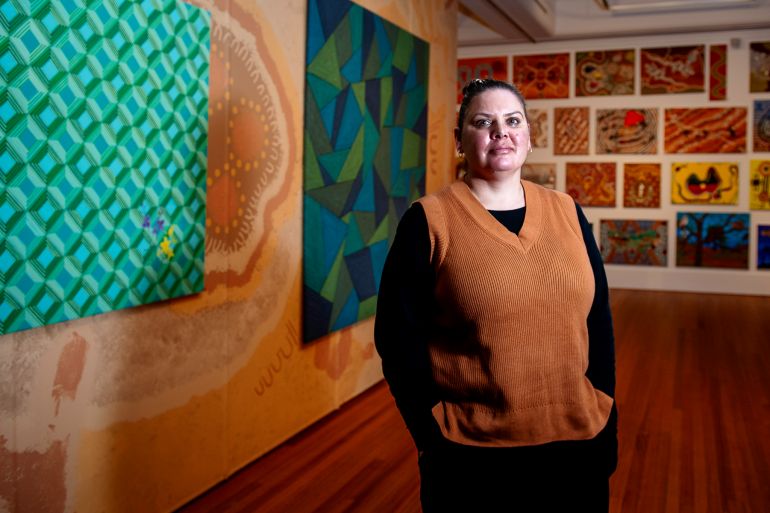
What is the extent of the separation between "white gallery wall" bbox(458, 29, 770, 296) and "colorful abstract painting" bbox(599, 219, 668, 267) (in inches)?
2.8

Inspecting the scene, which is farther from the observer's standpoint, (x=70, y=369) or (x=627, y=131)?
(x=627, y=131)

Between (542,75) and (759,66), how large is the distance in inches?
111

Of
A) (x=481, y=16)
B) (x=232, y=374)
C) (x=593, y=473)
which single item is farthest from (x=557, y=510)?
(x=481, y=16)

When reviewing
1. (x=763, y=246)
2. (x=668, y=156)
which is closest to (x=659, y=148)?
(x=668, y=156)

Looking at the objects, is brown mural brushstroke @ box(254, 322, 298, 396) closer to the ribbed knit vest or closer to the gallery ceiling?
the ribbed knit vest

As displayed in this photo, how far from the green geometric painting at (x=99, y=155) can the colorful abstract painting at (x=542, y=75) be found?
8.37 metres

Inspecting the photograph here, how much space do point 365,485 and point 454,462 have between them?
68.5 inches

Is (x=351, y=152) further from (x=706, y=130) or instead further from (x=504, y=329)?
(x=706, y=130)

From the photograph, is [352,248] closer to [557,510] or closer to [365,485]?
[365,485]

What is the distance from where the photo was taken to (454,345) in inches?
71.5

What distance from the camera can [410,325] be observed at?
180 centimetres

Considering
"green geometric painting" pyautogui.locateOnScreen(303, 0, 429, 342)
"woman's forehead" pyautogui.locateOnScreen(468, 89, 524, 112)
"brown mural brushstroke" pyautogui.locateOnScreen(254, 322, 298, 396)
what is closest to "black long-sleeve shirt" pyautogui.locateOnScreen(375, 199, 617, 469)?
"woman's forehead" pyautogui.locateOnScreen(468, 89, 524, 112)

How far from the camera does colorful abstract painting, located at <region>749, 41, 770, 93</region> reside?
31.8 ft

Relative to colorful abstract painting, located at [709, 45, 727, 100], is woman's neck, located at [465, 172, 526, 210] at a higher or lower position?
lower
